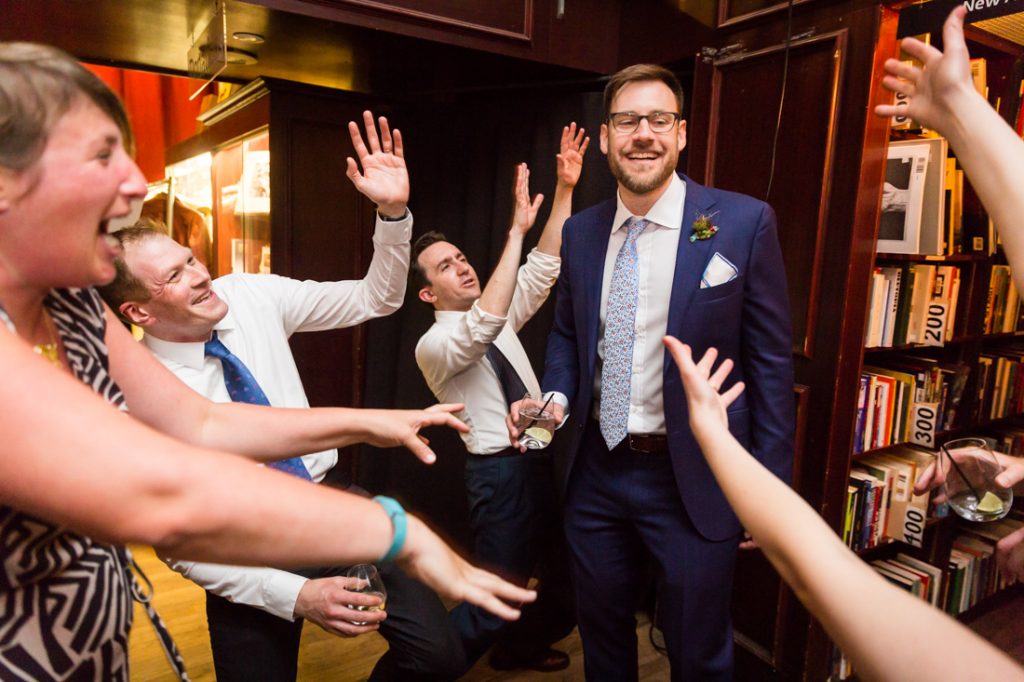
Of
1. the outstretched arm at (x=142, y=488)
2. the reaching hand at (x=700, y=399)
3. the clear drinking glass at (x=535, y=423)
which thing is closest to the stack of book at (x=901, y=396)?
the clear drinking glass at (x=535, y=423)

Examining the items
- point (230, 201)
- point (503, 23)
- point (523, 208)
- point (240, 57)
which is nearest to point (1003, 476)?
point (523, 208)

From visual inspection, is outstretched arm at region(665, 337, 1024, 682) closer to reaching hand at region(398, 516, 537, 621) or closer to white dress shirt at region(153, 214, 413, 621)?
reaching hand at region(398, 516, 537, 621)

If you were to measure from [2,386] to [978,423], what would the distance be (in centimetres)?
351

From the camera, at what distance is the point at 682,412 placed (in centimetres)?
173

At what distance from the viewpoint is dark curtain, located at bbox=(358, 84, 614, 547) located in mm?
2887

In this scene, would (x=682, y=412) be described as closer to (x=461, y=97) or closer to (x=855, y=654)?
(x=855, y=654)

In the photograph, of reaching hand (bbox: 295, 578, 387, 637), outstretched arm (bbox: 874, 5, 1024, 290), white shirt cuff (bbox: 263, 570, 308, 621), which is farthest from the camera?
white shirt cuff (bbox: 263, 570, 308, 621)

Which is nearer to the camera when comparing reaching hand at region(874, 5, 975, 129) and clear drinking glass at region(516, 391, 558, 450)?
reaching hand at region(874, 5, 975, 129)

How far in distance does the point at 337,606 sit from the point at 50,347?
35.1 inches

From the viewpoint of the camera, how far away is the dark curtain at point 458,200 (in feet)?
9.47

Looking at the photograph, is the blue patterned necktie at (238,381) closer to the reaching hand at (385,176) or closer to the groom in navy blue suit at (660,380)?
the reaching hand at (385,176)

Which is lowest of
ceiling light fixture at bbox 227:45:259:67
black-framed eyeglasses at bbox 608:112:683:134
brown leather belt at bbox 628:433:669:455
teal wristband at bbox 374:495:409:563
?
brown leather belt at bbox 628:433:669:455

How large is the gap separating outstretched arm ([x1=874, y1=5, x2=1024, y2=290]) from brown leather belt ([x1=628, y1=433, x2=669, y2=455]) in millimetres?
928

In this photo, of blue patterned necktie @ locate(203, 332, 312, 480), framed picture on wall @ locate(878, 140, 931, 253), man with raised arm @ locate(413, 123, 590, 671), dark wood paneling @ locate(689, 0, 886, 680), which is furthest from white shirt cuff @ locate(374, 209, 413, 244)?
framed picture on wall @ locate(878, 140, 931, 253)
